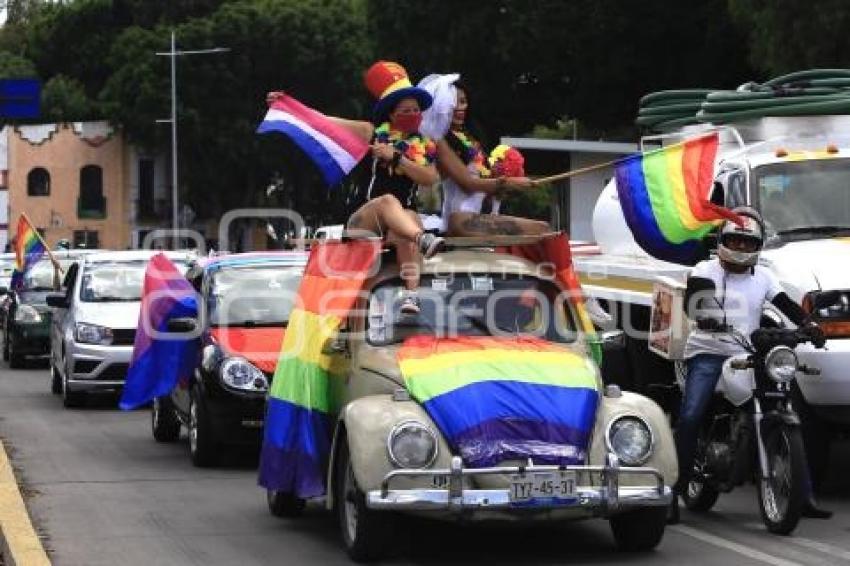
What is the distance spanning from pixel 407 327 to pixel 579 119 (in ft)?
122

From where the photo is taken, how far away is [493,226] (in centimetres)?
1063

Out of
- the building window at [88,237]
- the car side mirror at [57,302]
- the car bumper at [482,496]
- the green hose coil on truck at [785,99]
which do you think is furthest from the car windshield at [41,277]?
the building window at [88,237]

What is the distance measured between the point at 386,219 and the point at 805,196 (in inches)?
150

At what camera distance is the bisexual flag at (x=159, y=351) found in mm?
A: 14383

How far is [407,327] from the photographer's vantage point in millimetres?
9859

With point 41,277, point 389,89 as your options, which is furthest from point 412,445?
point 41,277

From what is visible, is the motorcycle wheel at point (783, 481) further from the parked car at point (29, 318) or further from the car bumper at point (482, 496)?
the parked car at point (29, 318)

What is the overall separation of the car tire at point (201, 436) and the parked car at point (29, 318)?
1260cm

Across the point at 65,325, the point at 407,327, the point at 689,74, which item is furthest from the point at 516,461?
the point at 689,74

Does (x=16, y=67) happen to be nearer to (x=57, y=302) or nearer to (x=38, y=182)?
(x=38, y=182)

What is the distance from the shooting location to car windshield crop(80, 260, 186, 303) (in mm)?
20652

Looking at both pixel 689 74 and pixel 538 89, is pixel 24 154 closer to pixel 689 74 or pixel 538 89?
pixel 538 89

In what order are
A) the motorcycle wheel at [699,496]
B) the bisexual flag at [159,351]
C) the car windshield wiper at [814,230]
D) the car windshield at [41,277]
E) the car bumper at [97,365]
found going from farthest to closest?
1. the car windshield at [41,277]
2. the car bumper at [97,365]
3. the bisexual flag at [159,351]
4. the car windshield wiper at [814,230]
5. the motorcycle wheel at [699,496]

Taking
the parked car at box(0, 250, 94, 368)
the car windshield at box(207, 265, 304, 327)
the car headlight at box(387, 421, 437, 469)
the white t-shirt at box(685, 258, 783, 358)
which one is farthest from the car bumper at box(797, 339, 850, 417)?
the parked car at box(0, 250, 94, 368)
